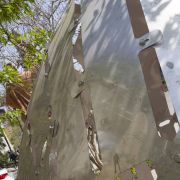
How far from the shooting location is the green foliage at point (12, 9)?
645cm

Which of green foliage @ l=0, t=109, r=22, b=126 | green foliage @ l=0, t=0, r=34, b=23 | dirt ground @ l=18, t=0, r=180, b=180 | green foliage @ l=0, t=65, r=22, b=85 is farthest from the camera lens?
green foliage @ l=0, t=109, r=22, b=126

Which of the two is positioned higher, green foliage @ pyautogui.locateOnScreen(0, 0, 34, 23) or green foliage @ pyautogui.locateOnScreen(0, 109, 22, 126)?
green foliage @ pyautogui.locateOnScreen(0, 0, 34, 23)

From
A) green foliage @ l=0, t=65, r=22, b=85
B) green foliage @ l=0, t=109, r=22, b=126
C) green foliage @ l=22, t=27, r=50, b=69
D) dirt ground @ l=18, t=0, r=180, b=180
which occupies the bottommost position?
dirt ground @ l=18, t=0, r=180, b=180

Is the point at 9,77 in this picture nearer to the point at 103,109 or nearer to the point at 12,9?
the point at 12,9

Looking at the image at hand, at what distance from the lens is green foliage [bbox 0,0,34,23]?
645 cm

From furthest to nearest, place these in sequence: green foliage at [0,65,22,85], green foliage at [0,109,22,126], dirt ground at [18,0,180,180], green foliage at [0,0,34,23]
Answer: green foliage at [0,109,22,126] → green foliage at [0,65,22,85] → green foliage at [0,0,34,23] → dirt ground at [18,0,180,180]

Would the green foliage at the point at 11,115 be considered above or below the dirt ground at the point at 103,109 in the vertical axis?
above

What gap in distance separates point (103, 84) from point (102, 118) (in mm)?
213

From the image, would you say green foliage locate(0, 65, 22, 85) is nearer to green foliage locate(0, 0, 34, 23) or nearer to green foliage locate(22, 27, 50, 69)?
green foliage locate(22, 27, 50, 69)

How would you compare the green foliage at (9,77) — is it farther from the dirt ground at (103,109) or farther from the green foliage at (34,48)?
the dirt ground at (103,109)

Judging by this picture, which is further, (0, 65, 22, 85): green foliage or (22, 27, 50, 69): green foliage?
(22, 27, 50, 69): green foliage

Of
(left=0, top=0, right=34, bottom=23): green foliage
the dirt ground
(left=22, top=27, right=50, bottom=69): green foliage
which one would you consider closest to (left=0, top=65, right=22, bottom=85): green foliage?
(left=22, top=27, right=50, bottom=69): green foliage

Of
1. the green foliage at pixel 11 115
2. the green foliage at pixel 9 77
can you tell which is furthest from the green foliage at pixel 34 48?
the green foliage at pixel 11 115

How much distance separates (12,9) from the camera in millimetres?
6539
